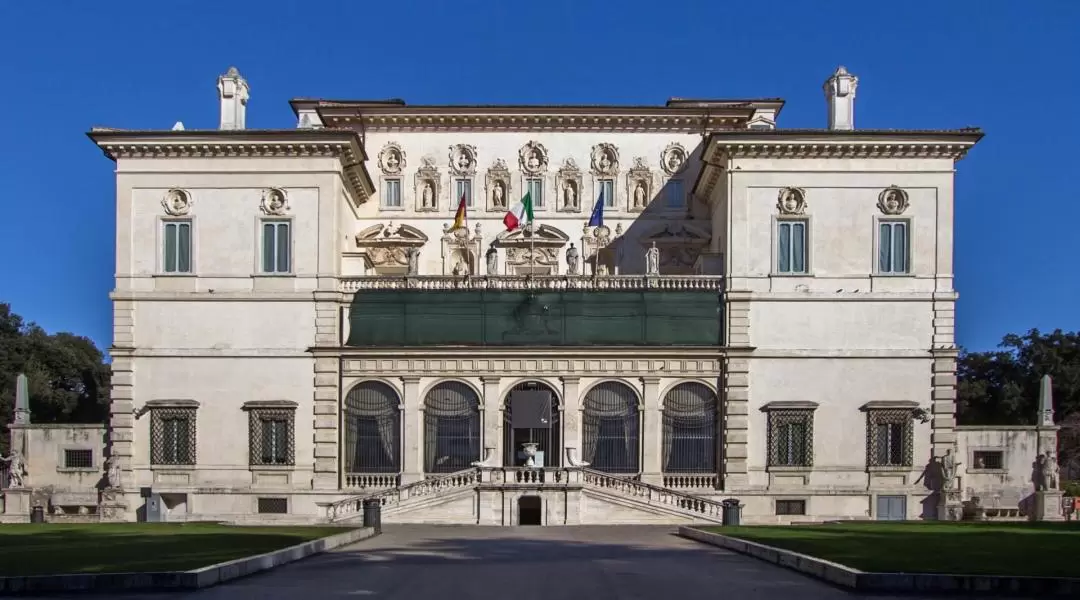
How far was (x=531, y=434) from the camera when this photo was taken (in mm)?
50750

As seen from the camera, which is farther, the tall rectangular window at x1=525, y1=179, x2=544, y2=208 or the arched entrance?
the tall rectangular window at x1=525, y1=179, x2=544, y2=208

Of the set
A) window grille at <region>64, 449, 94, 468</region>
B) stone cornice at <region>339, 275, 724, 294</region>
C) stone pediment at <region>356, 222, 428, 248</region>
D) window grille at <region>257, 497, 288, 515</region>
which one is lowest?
window grille at <region>257, 497, 288, 515</region>

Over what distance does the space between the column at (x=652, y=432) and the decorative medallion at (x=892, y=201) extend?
1147 cm

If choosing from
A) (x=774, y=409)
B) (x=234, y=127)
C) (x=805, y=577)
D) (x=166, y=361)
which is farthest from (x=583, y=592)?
(x=234, y=127)

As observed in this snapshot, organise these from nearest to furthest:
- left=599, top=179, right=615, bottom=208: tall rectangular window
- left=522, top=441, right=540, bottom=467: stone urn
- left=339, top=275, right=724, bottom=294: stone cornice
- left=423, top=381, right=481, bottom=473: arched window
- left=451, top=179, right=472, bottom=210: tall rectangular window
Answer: left=522, top=441, right=540, bottom=467: stone urn, left=423, top=381, right=481, bottom=473: arched window, left=339, top=275, right=724, bottom=294: stone cornice, left=451, top=179, right=472, bottom=210: tall rectangular window, left=599, top=179, right=615, bottom=208: tall rectangular window

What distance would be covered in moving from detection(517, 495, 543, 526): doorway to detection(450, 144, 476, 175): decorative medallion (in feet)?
55.1

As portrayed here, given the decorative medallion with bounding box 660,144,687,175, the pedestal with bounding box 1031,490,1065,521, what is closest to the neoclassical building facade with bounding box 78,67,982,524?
the pedestal with bounding box 1031,490,1065,521

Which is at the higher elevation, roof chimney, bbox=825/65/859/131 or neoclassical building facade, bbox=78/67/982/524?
roof chimney, bbox=825/65/859/131

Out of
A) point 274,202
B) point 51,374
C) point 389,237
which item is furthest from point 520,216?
point 51,374

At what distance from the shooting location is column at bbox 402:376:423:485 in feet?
163

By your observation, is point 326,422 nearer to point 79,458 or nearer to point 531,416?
point 531,416

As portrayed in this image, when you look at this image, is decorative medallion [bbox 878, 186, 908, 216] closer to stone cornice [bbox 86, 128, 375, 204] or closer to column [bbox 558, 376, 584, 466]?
column [bbox 558, 376, 584, 466]

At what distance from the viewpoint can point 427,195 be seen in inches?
2229

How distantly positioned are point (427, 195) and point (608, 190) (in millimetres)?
8349
